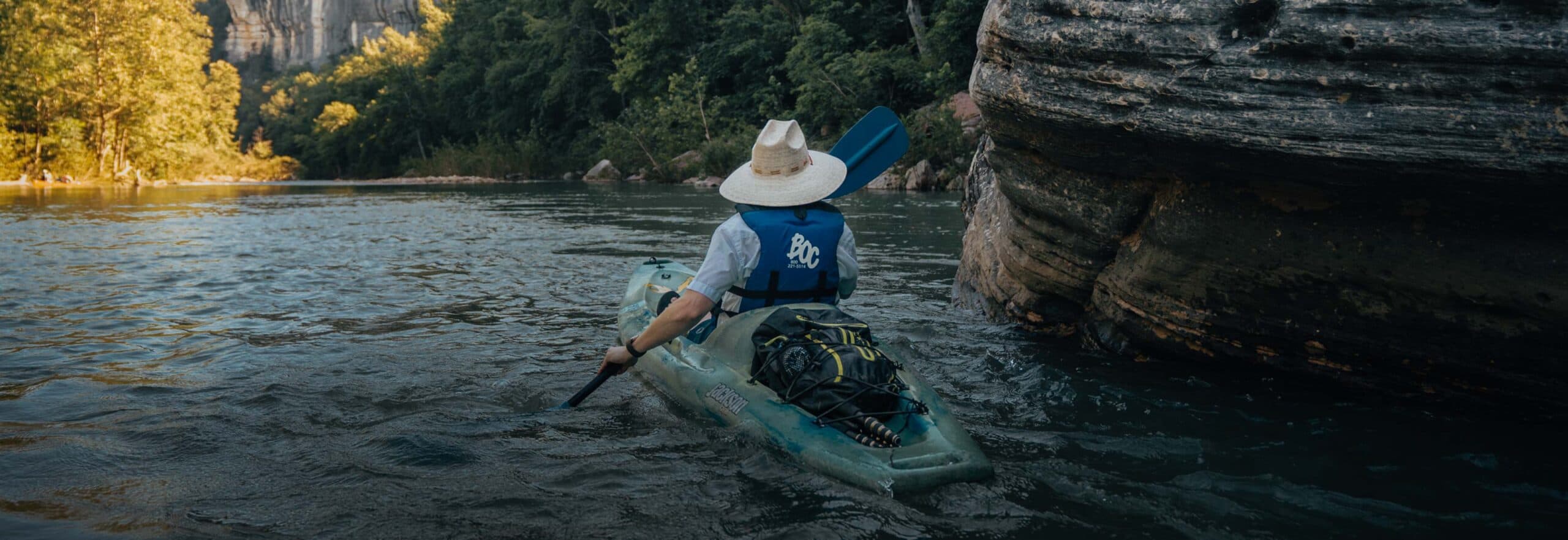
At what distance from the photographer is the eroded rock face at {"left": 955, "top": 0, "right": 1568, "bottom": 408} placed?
10.8 feet

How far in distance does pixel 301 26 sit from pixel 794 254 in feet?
279

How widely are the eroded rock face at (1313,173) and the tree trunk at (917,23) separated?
70.1 ft

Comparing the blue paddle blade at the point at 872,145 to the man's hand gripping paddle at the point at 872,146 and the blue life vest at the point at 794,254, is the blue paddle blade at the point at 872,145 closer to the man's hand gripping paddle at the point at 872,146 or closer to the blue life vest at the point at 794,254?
the man's hand gripping paddle at the point at 872,146

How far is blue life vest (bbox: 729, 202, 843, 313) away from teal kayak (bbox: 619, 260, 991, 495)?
88 mm

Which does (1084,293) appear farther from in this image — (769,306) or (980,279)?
(769,306)

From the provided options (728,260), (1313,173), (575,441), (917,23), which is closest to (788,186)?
(728,260)

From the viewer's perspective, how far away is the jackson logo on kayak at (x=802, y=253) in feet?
12.4

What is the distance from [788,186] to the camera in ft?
12.4

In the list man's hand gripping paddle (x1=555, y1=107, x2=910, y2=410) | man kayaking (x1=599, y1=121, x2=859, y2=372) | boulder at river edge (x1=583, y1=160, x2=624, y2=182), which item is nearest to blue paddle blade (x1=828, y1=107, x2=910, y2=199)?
man's hand gripping paddle (x1=555, y1=107, x2=910, y2=410)

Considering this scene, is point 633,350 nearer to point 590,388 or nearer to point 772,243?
point 590,388

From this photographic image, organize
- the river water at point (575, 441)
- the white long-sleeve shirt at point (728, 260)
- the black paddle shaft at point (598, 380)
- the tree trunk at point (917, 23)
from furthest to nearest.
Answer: the tree trunk at point (917, 23) → the black paddle shaft at point (598, 380) → the white long-sleeve shirt at point (728, 260) → the river water at point (575, 441)

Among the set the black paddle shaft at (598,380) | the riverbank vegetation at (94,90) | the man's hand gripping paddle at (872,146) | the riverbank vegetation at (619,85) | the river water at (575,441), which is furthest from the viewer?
the riverbank vegetation at (94,90)

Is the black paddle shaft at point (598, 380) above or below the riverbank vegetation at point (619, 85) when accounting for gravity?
below

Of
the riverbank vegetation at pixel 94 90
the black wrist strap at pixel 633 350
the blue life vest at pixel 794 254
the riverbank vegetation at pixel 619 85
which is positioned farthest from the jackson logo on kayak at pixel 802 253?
the riverbank vegetation at pixel 94 90
